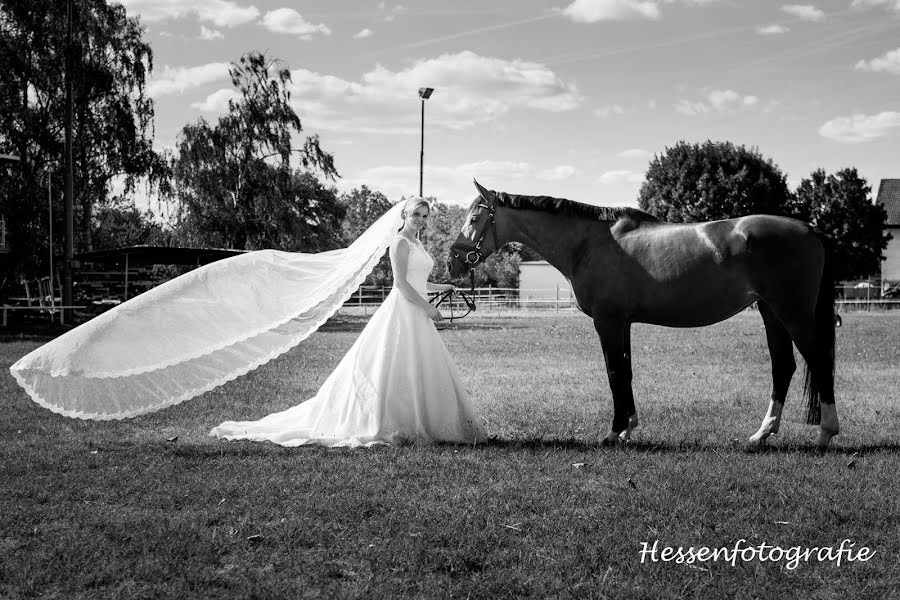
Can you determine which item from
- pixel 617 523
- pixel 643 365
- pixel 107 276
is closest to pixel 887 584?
pixel 617 523

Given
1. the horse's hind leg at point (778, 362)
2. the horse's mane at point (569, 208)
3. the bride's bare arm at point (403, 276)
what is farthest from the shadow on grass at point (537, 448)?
the horse's mane at point (569, 208)

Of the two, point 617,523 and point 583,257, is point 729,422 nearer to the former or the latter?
point 583,257

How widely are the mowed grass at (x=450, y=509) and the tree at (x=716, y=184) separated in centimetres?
4378

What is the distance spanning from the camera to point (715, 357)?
15.8 m

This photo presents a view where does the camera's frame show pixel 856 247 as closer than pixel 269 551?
No

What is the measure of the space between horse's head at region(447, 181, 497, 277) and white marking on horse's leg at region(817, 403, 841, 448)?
337cm

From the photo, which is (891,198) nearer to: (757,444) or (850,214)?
(850,214)

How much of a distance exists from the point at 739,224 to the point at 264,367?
9.38 metres

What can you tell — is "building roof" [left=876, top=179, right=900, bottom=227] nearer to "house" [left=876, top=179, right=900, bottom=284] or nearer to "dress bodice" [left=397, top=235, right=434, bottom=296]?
"house" [left=876, top=179, right=900, bottom=284]

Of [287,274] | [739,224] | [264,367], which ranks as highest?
[739,224]

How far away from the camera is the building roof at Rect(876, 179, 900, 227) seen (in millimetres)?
66363

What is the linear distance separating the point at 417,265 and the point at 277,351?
1.58 m

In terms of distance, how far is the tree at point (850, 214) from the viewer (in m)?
54.4

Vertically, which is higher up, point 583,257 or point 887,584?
point 583,257
